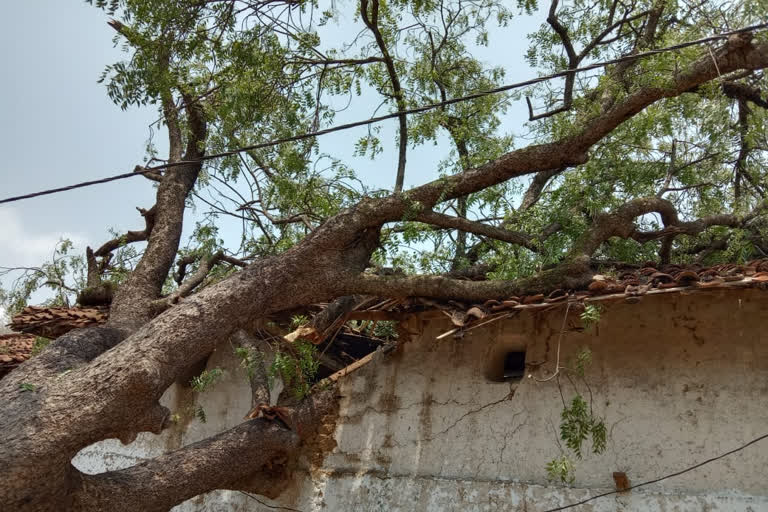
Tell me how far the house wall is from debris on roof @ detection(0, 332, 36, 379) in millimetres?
3002

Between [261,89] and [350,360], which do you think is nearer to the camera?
[261,89]

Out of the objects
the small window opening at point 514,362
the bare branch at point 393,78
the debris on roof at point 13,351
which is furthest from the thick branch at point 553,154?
the debris on roof at point 13,351

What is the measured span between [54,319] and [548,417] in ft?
16.9

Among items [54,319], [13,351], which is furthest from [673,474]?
[13,351]

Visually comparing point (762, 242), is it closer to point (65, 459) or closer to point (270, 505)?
point (270, 505)

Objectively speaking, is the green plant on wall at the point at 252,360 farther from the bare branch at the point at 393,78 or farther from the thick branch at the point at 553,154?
the bare branch at the point at 393,78

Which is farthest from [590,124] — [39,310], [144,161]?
[39,310]

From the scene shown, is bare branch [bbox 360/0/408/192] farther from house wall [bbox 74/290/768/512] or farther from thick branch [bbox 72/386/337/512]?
thick branch [bbox 72/386/337/512]

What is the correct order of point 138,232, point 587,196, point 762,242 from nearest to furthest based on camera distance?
1. point 762,242
2. point 587,196
3. point 138,232

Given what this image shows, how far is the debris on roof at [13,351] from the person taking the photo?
8677mm

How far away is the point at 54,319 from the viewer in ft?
24.5

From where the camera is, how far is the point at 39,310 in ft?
25.0

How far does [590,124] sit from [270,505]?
4.71 meters

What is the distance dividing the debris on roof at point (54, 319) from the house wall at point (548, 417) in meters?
2.23
